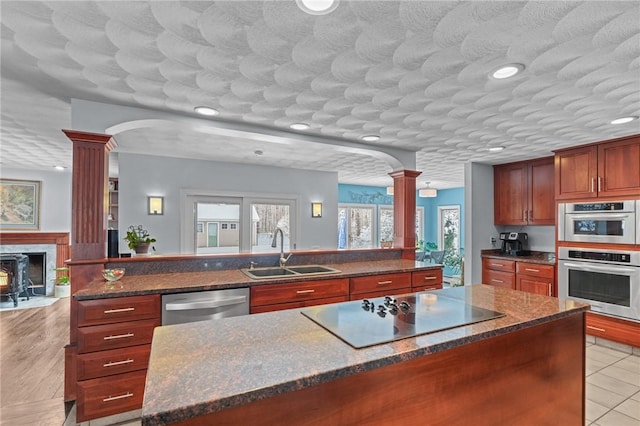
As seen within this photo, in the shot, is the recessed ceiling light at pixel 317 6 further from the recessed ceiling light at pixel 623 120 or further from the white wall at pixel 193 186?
the white wall at pixel 193 186

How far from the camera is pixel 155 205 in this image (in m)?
5.02

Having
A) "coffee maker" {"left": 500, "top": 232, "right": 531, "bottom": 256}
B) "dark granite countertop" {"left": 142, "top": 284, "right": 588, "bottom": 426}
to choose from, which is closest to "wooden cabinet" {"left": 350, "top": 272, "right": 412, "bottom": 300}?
"dark granite countertop" {"left": 142, "top": 284, "right": 588, "bottom": 426}

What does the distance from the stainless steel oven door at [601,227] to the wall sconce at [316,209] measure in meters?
3.89

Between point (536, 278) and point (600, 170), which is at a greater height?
point (600, 170)

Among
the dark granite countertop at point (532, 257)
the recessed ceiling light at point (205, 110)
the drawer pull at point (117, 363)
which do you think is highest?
the recessed ceiling light at point (205, 110)

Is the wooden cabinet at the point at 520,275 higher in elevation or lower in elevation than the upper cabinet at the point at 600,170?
lower

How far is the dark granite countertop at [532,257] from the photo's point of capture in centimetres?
422

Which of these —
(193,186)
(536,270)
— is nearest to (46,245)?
(193,186)

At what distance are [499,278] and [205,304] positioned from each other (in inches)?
165

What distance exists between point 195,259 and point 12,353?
2288 mm

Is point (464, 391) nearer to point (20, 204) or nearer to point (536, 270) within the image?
point (536, 270)

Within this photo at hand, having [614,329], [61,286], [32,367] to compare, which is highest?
[614,329]

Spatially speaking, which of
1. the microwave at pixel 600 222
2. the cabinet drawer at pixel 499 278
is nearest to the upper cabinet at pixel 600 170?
the microwave at pixel 600 222

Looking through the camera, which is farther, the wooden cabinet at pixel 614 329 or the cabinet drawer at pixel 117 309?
the wooden cabinet at pixel 614 329
